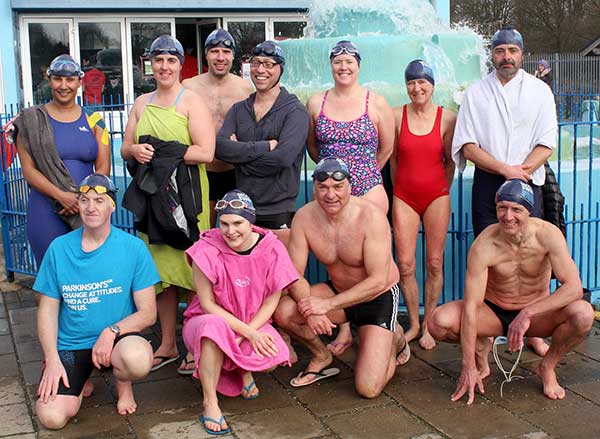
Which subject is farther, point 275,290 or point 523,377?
point 523,377

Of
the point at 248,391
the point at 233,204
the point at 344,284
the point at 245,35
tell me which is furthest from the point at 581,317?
the point at 245,35

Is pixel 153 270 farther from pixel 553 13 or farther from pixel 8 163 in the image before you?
pixel 553 13

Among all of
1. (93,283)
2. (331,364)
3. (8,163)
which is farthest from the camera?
(8,163)

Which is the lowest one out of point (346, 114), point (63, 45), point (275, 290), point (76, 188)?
point (275, 290)

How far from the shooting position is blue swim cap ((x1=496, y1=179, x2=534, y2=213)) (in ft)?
15.0

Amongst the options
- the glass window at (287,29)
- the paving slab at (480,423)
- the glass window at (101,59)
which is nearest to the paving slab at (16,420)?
the paving slab at (480,423)

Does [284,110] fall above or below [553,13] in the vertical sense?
below

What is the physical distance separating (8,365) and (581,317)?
3.77 m

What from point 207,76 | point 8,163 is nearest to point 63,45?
point 8,163

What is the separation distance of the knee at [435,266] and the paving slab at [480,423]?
128 cm

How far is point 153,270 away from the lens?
479cm

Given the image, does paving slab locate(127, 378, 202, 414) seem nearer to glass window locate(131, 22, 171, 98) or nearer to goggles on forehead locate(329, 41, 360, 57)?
goggles on forehead locate(329, 41, 360, 57)

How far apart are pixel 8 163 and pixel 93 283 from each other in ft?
13.4

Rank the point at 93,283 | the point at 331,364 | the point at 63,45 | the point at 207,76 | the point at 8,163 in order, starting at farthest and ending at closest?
the point at 63,45 → the point at 8,163 → the point at 207,76 → the point at 331,364 → the point at 93,283
